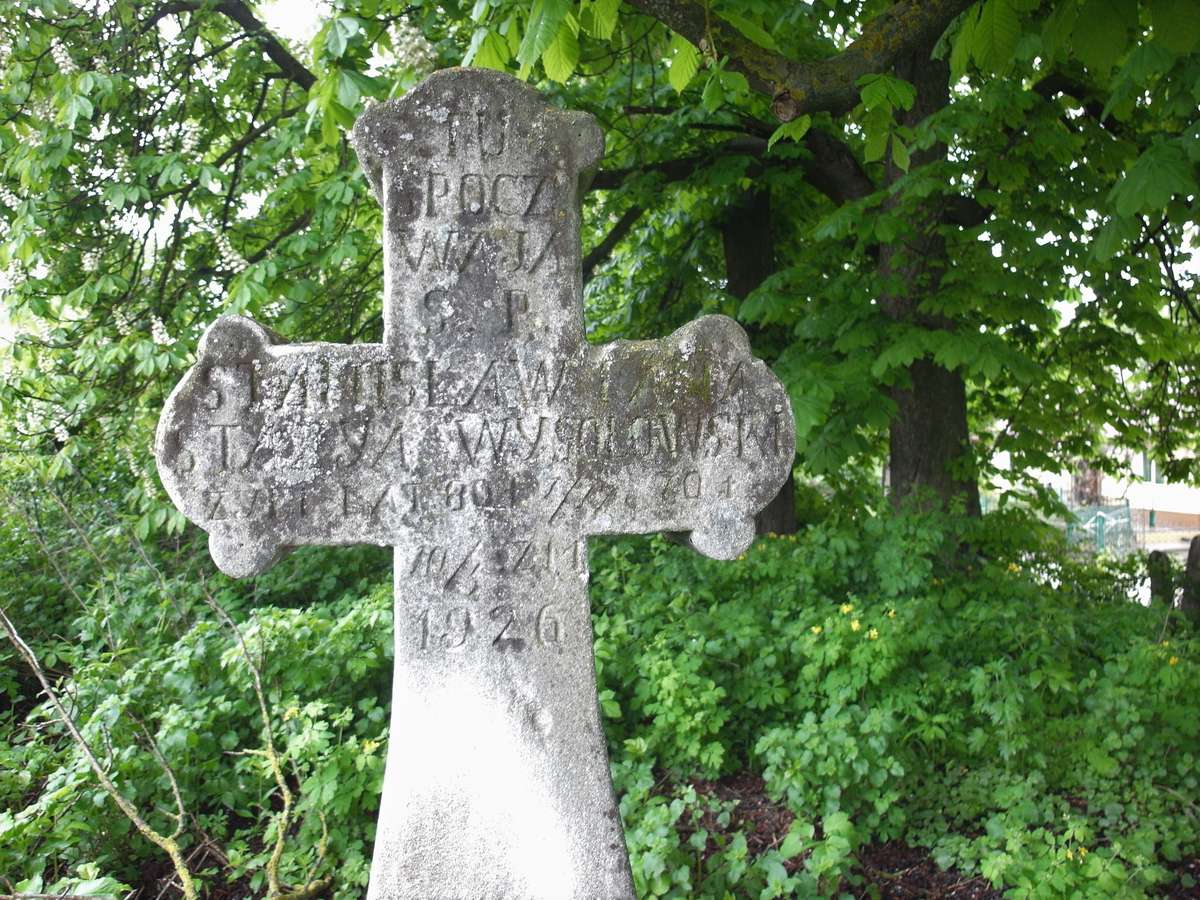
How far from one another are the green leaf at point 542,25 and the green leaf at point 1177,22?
1.48 meters

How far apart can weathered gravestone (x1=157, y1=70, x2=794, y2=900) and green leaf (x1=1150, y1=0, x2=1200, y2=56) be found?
1.41m

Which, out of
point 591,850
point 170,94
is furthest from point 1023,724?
point 170,94

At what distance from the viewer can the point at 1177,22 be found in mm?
2188

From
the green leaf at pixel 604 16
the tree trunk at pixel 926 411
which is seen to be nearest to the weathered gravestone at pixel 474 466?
the green leaf at pixel 604 16

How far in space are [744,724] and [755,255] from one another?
4.15 m

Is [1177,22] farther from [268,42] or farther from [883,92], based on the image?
[268,42]

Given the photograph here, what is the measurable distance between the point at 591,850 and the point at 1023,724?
2552 millimetres

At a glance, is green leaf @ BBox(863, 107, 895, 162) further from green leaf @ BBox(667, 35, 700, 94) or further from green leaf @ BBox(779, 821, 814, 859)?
green leaf @ BBox(779, 821, 814, 859)

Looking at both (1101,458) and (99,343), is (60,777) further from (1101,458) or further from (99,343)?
(1101,458)

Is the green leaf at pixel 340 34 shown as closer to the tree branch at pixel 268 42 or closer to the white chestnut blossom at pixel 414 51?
the white chestnut blossom at pixel 414 51

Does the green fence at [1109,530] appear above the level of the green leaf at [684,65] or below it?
below

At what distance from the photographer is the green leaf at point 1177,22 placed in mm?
2182

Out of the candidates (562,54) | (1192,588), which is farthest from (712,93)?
(1192,588)

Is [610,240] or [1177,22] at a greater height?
[610,240]
